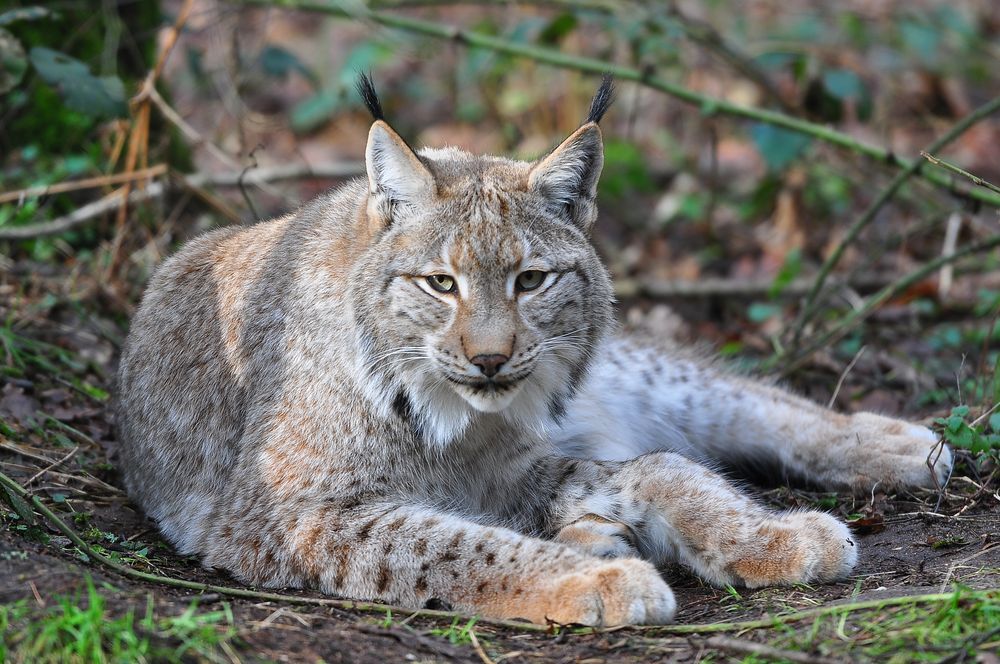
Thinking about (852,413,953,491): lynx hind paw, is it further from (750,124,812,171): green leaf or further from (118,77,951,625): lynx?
(750,124,812,171): green leaf

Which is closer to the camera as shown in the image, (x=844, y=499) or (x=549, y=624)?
(x=549, y=624)

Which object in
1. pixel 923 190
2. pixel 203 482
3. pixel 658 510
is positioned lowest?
pixel 203 482

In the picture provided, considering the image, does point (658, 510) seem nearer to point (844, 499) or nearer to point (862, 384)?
point (844, 499)

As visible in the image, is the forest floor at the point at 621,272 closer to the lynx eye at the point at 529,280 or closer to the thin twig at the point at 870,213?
the thin twig at the point at 870,213

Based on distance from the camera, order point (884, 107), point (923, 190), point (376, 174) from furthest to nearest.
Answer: point (884, 107) → point (923, 190) → point (376, 174)

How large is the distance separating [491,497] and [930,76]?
345 inches

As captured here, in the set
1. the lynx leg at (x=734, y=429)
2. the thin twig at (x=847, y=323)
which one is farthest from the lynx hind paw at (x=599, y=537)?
the thin twig at (x=847, y=323)

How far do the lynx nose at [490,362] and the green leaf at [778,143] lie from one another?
12.3 ft

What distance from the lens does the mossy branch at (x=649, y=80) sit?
21.5 feet

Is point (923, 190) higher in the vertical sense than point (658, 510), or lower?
higher

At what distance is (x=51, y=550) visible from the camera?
3.96 m

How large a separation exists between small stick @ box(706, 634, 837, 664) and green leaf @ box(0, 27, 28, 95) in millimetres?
4718

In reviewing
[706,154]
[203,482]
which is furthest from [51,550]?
[706,154]

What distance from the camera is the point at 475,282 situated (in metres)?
4.12
